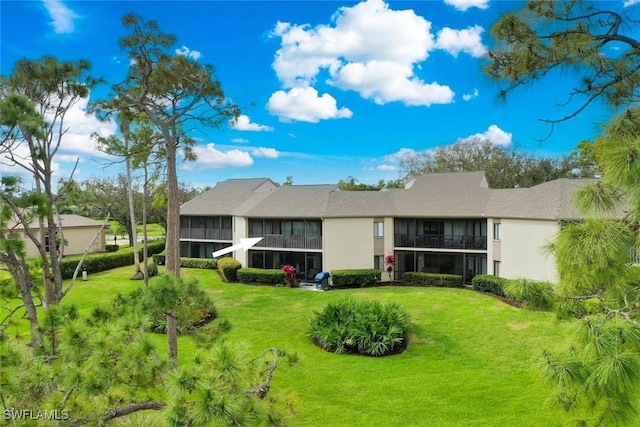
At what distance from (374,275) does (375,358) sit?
11013 mm

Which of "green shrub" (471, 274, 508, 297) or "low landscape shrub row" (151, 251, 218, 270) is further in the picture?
"low landscape shrub row" (151, 251, 218, 270)

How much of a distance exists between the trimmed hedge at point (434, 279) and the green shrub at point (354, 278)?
1.97m

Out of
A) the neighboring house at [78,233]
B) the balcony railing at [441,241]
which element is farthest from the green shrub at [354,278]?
the neighboring house at [78,233]

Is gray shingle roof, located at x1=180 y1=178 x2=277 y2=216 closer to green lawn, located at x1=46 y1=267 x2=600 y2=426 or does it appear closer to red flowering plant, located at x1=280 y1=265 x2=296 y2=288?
red flowering plant, located at x1=280 y1=265 x2=296 y2=288

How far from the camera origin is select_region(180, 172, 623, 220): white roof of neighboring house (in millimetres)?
22062

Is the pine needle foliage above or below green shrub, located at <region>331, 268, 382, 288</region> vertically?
above

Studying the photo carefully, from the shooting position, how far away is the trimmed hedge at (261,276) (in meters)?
24.2

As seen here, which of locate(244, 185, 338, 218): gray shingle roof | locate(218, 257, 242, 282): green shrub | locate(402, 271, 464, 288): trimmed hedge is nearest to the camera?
locate(402, 271, 464, 288): trimmed hedge

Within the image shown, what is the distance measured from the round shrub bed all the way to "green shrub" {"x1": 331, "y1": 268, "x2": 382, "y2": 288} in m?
7.58

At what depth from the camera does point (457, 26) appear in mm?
14469

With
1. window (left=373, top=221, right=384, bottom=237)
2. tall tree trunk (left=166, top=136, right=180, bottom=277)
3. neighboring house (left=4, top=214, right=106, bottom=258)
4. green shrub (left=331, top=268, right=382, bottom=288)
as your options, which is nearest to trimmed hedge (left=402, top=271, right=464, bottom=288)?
green shrub (left=331, top=268, right=382, bottom=288)

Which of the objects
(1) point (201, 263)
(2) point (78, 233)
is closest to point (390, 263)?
(1) point (201, 263)

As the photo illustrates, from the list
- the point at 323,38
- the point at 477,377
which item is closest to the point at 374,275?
the point at 477,377

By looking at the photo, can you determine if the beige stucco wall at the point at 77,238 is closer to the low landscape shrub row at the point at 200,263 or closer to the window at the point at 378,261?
the low landscape shrub row at the point at 200,263
